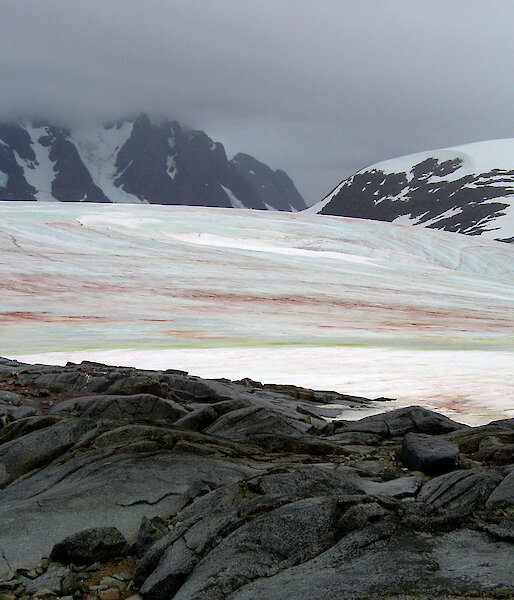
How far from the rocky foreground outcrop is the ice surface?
4.36m

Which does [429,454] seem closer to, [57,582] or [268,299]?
[57,582]

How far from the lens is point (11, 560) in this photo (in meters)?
5.99

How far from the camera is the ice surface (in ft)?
59.5

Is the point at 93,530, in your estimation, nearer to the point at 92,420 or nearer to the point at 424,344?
the point at 92,420

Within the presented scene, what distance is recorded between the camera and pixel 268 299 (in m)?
39.1

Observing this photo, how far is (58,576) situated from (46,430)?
370cm

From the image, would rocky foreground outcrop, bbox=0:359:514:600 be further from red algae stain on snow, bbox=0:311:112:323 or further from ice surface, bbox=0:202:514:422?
red algae stain on snow, bbox=0:311:112:323

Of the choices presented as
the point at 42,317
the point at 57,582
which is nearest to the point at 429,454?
the point at 57,582

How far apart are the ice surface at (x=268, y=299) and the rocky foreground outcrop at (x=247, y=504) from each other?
436 cm

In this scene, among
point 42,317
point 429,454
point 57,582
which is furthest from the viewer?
point 42,317

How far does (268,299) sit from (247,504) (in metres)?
33.1

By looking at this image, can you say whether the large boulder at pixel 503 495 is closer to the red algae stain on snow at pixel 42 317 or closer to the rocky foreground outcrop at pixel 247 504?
the rocky foreground outcrop at pixel 247 504

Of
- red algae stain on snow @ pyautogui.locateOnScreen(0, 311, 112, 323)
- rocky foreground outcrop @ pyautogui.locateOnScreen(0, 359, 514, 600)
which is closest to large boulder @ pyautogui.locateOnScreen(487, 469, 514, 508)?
rocky foreground outcrop @ pyautogui.locateOnScreen(0, 359, 514, 600)

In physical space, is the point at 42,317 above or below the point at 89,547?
below
